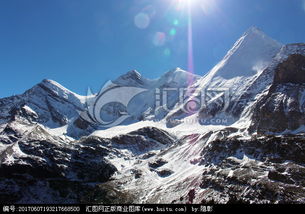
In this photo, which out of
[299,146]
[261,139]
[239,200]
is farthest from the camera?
[261,139]

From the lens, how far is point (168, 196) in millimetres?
162000

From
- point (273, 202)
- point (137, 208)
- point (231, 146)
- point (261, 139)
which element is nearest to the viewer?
point (137, 208)

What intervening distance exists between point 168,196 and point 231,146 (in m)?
54.1

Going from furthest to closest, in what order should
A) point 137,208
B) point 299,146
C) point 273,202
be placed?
point 299,146, point 273,202, point 137,208

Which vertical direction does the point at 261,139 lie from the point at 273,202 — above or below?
above

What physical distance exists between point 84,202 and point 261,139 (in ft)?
370

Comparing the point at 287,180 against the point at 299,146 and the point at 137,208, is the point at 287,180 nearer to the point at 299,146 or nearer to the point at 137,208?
the point at 299,146

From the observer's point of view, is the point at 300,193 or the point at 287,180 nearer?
the point at 300,193

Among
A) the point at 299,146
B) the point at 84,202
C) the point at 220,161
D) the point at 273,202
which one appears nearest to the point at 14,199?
the point at 84,202

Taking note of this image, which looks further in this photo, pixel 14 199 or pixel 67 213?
pixel 14 199

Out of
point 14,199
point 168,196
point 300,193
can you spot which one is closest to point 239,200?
point 300,193

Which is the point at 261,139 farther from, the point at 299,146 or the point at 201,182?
the point at 201,182

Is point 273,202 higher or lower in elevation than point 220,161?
lower

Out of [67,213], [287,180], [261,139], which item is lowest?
[67,213]
